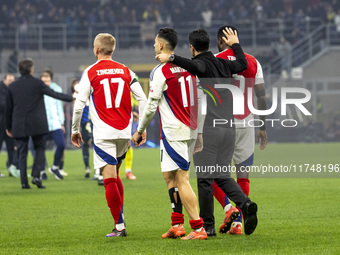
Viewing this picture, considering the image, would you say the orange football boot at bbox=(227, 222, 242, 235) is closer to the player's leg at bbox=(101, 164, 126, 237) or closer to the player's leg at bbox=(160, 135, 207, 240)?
the player's leg at bbox=(160, 135, 207, 240)

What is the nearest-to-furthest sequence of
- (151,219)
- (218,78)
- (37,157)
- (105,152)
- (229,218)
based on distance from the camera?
(218,78) < (229,218) < (105,152) < (151,219) < (37,157)

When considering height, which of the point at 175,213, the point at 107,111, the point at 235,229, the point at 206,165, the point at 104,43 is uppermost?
the point at 104,43

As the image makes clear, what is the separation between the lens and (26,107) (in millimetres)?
12195

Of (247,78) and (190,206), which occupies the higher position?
(247,78)

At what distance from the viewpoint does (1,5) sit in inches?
1483

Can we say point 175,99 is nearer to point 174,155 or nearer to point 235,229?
point 174,155

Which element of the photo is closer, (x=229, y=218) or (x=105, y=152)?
(x=229, y=218)

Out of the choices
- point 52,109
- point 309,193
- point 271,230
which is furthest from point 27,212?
point 52,109

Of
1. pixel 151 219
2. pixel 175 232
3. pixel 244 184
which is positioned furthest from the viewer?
pixel 151 219

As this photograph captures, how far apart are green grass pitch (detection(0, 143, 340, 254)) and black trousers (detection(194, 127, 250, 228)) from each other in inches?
14.7

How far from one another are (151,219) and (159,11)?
98.5 ft

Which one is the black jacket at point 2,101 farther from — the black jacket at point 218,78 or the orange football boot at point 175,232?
the black jacket at point 218,78

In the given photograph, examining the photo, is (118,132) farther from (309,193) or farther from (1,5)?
(1,5)

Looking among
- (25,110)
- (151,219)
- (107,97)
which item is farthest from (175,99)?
(25,110)
